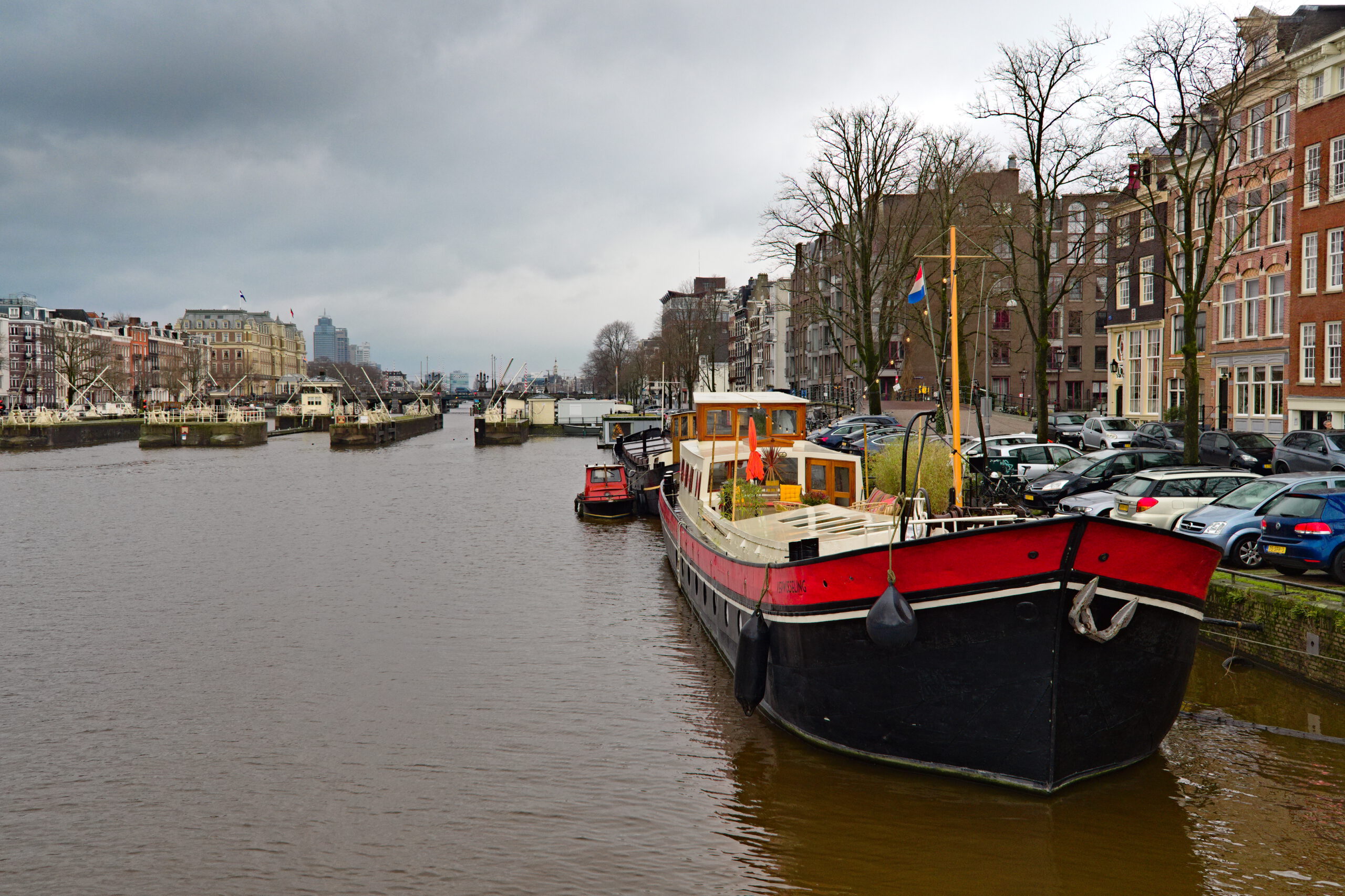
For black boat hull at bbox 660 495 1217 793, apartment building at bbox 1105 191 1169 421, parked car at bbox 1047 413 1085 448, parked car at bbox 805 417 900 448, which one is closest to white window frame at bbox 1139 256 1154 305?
apartment building at bbox 1105 191 1169 421

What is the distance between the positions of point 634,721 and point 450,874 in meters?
5.44

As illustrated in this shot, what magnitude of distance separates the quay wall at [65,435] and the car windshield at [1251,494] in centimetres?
9870

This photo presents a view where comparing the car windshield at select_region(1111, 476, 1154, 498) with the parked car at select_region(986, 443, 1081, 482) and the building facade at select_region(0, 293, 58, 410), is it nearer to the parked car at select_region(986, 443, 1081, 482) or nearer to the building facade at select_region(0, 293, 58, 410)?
the parked car at select_region(986, 443, 1081, 482)


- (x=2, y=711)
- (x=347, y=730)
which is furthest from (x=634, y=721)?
(x=2, y=711)

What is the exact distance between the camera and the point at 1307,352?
4044 cm

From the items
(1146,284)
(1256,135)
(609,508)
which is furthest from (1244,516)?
(1146,284)

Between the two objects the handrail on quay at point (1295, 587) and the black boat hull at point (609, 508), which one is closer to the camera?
the handrail on quay at point (1295, 587)

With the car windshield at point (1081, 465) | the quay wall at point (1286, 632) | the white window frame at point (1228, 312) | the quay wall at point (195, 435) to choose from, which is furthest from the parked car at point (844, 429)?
the quay wall at point (195, 435)

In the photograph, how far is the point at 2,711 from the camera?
57.3 ft

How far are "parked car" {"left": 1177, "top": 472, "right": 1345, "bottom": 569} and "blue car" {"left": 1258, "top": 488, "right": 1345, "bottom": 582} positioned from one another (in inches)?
17.9

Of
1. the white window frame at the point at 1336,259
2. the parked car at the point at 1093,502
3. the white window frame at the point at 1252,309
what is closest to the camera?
the parked car at the point at 1093,502

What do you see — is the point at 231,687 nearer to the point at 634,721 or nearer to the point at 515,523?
the point at 634,721

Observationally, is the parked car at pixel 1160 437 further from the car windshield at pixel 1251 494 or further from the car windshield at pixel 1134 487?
the car windshield at pixel 1251 494

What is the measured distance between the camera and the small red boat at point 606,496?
137ft
